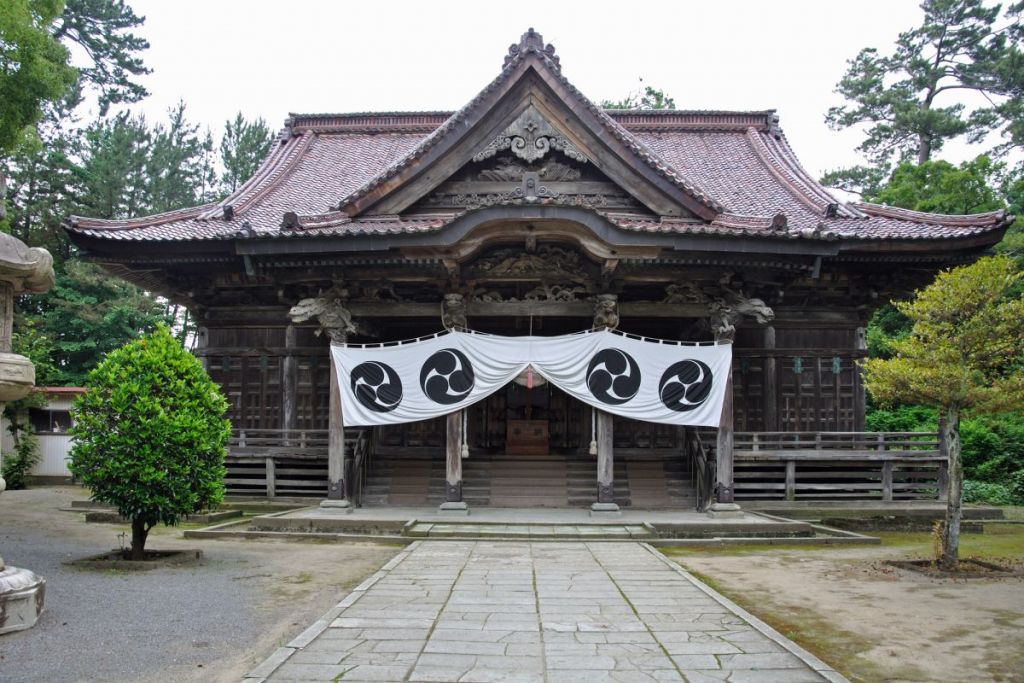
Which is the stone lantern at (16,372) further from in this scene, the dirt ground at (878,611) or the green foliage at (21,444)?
the green foliage at (21,444)

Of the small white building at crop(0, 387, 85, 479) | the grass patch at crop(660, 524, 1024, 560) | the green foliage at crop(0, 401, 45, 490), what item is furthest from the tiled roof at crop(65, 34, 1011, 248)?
the green foliage at crop(0, 401, 45, 490)

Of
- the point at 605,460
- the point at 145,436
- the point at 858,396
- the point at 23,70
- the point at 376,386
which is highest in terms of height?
the point at 23,70

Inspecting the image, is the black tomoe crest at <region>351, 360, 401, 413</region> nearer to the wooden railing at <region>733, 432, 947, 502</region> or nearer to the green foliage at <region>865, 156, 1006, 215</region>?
the wooden railing at <region>733, 432, 947, 502</region>

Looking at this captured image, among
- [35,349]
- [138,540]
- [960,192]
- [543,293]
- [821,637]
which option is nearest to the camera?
[821,637]

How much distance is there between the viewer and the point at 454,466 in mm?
12523

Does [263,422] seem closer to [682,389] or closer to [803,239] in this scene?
[682,389]

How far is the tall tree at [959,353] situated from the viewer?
338 inches

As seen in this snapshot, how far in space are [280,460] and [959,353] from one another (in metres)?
11.6

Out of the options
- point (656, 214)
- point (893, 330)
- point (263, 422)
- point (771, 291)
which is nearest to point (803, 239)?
point (771, 291)

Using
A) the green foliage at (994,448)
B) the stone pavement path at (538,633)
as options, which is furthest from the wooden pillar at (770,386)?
the green foliage at (994,448)

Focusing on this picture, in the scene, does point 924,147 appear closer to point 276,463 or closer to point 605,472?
point 605,472

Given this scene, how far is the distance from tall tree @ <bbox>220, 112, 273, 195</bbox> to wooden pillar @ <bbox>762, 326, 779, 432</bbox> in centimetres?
3486

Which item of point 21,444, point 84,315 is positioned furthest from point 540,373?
point 84,315

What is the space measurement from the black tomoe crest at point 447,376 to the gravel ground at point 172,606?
10.3 ft
